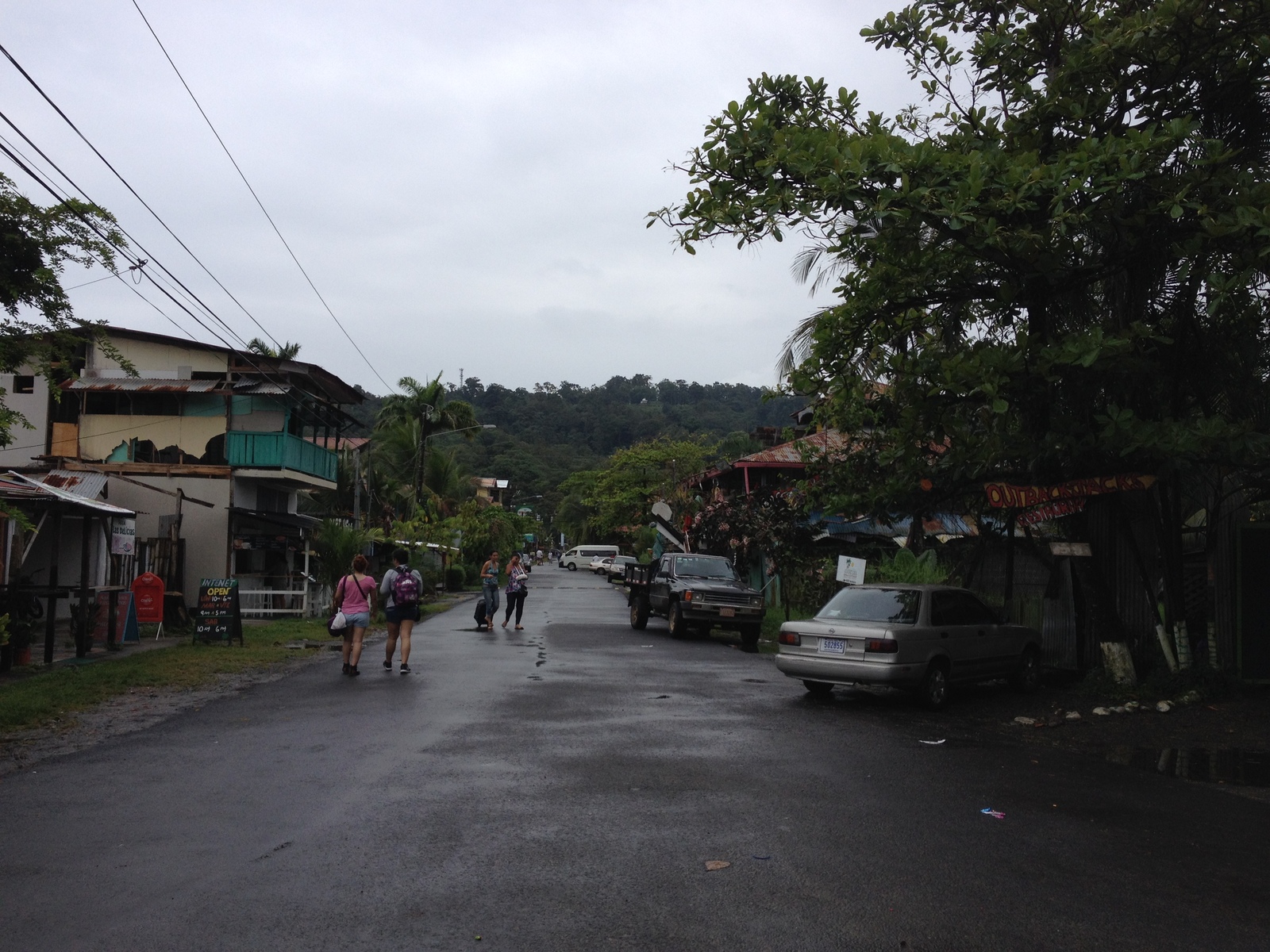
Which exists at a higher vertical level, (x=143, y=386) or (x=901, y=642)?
(x=143, y=386)

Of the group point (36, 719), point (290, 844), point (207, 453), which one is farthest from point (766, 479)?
point (290, 844)

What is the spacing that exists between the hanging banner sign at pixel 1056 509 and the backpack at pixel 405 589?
8597 mm

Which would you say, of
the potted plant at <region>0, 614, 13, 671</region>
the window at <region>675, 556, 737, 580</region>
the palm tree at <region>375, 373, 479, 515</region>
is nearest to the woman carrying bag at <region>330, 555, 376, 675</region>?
the potted plant at <region>0, 614, 13, 671</region>

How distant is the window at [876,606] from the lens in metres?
12.7

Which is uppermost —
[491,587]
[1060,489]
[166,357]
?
[166,357]

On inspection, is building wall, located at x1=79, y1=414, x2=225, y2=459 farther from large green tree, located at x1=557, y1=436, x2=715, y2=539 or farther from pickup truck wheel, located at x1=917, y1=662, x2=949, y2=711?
large green tree, located at x1=557, y1=436, x2=715, y2=539

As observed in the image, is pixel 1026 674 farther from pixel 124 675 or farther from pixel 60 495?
pixel 60 495

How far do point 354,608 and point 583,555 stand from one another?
65.1 m

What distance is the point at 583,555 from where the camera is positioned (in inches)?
3145

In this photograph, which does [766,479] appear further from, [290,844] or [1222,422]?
[290,844]

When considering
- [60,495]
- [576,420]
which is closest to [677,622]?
[60,495]

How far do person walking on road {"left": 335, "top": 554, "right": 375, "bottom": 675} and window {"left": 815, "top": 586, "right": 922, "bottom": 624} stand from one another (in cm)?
645

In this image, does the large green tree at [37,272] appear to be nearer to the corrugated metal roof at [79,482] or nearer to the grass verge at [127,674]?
the grass verge at [127,674]

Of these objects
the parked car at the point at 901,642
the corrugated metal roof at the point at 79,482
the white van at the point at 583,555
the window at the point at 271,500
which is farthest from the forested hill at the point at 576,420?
the parked car at the point at 901,642
